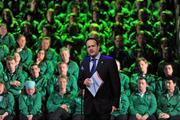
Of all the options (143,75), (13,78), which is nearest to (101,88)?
(143,75)

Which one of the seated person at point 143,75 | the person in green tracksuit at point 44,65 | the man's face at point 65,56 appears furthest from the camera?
the person in green tracksuit at point 44,65

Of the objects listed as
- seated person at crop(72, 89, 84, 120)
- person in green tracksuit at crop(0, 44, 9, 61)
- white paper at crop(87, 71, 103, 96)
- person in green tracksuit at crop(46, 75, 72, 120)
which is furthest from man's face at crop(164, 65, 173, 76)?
white paper at crop(87, 71, 103, 96)

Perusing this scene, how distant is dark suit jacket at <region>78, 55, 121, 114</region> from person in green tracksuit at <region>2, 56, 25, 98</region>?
280 cm

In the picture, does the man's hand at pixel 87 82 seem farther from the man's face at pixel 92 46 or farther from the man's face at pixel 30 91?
the man's face at pixel 30 91

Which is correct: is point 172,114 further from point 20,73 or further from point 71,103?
point 20,73

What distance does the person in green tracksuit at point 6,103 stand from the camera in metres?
6.89

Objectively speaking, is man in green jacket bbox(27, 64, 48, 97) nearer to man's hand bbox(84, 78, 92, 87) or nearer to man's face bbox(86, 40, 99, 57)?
man's hand bbox(84, 78, 92, 87)

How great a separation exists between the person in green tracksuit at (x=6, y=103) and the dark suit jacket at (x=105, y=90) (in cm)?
258

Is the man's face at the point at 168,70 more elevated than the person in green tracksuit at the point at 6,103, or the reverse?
the man's face at the point at 168,70

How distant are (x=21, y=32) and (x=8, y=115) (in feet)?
6.69

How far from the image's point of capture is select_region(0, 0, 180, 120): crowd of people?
6980 mm

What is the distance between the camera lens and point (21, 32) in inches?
334

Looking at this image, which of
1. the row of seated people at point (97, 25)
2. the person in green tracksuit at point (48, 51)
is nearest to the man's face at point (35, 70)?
the person in green tracksuit at point (48, 51)

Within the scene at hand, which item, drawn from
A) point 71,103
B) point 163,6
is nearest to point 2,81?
point 71,103
